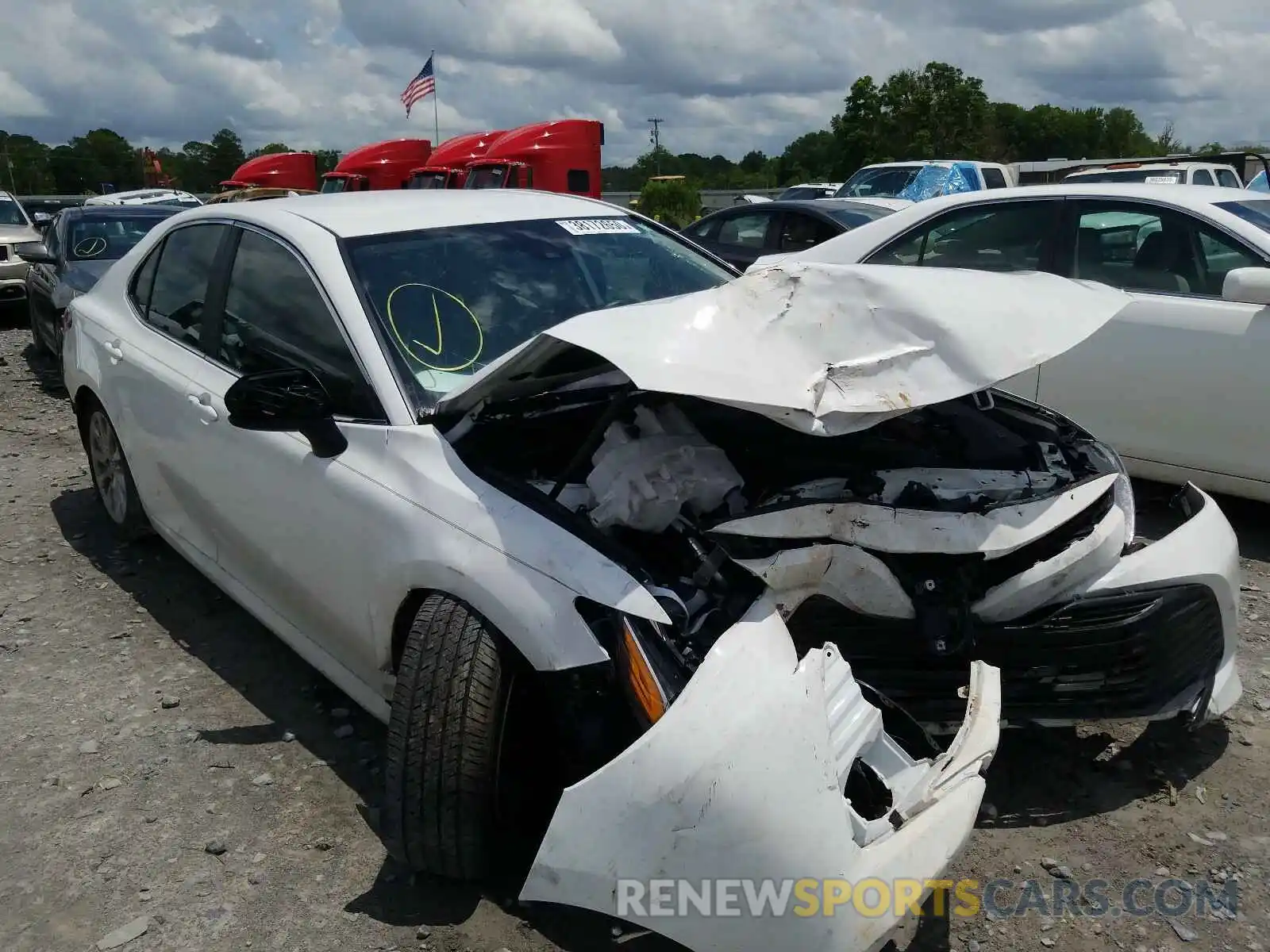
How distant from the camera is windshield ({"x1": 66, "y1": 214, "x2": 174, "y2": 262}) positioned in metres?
8.92

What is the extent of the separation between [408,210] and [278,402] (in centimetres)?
107

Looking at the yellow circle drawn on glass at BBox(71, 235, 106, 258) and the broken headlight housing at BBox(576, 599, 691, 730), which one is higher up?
the yellow circle drawn on glass at BBox(71, 235, 106, 258)

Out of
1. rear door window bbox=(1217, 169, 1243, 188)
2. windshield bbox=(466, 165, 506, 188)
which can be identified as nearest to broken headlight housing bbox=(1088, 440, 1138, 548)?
rear door window bbox=(1217, 169, 1243, 188)

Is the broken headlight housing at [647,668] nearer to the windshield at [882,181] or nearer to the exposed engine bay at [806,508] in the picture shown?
the exposed engine bay at [806,508]

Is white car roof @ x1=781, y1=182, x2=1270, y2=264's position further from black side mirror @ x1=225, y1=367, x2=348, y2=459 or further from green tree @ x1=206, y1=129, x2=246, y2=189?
green tree @ x1=206, y1=129, x2=246, y2=189

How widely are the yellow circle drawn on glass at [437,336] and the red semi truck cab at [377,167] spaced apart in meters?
19.2

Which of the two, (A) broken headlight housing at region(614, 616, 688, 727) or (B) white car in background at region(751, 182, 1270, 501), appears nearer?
(A) broken headlight housing at region(614, 616, 688, 727)

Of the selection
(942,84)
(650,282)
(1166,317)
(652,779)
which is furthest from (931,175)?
(942,84)

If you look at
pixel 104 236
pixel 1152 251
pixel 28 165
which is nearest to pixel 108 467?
pixel 1152 251

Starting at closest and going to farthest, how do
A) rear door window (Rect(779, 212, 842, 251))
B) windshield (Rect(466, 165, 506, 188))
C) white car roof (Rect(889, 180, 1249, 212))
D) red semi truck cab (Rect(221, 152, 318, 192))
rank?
white car roof (Rect(889, 180, 1249, 212))
rear door window (Rect(779, 212, 842, 251))
windshield (Rect(466, 165, 506, 188))
red semi truck cab (Rect(221, 152, 318, 192))

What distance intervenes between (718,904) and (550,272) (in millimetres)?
2164

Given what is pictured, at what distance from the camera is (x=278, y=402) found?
2789 millimetres

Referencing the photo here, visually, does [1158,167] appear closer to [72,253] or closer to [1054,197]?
[1054,197]

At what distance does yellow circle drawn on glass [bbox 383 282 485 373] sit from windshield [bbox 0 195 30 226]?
43.8 feet
